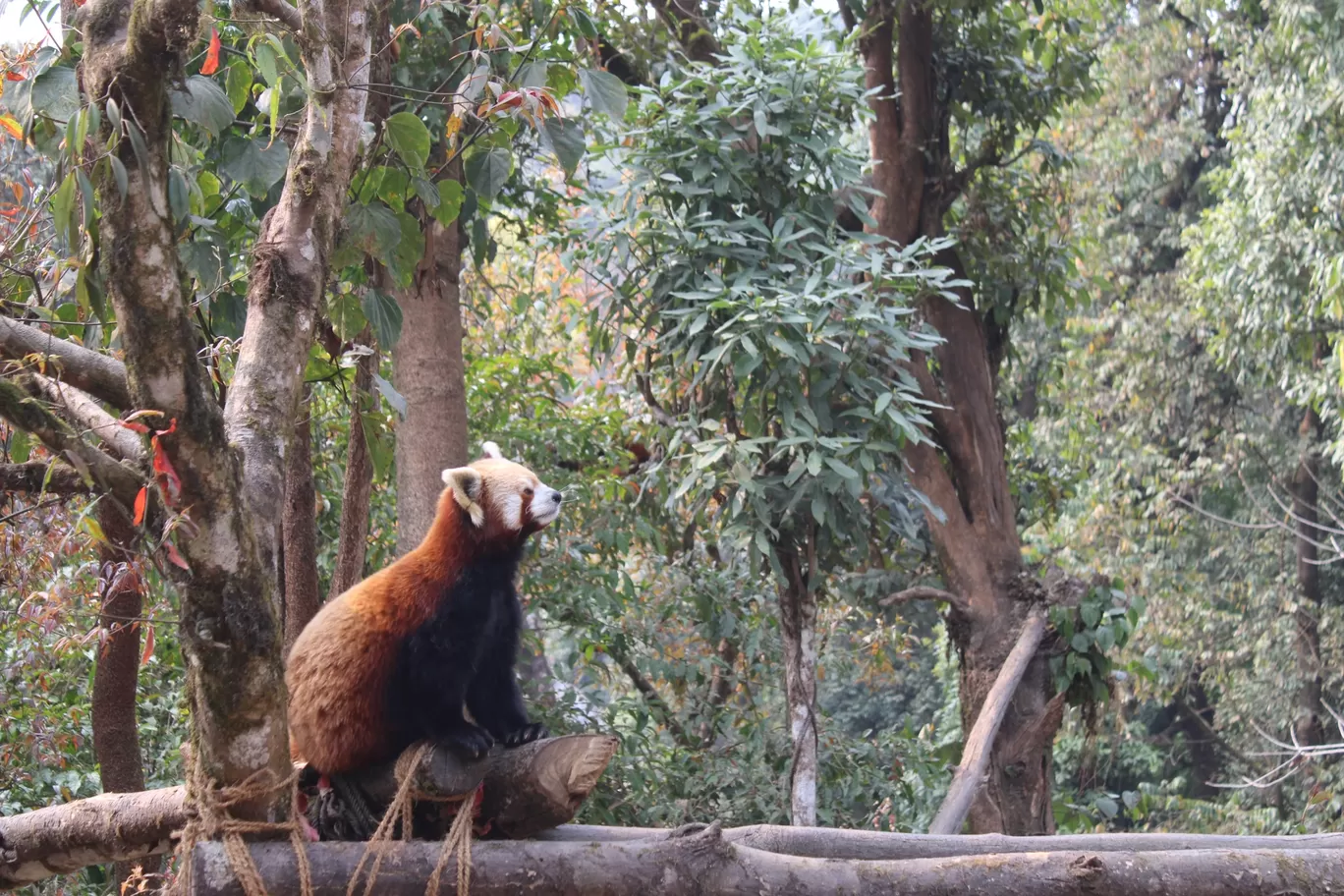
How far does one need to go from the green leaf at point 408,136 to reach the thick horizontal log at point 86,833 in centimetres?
137

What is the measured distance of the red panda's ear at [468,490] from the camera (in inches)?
96.3

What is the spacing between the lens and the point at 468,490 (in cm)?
249

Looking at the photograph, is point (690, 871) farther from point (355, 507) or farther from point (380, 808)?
point (355, 507)

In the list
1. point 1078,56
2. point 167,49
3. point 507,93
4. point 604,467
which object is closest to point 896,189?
point 1078,56

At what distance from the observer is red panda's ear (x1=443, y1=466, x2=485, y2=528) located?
2446mm

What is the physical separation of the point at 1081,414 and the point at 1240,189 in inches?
68.9

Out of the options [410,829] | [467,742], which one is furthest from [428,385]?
[410,829]

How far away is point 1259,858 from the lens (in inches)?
81.6

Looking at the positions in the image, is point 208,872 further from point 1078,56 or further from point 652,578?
point 1078,56

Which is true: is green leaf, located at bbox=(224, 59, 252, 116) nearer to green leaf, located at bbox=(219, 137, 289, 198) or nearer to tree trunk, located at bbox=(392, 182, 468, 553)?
green leaf, located at bbox=(219, 137, 289, 198)

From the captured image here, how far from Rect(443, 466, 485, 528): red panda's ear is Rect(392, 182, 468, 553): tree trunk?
1.15 meters

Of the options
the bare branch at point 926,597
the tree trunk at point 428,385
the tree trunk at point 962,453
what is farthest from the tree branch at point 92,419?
the tree trunk at point 962,453

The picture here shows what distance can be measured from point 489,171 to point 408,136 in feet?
1.08

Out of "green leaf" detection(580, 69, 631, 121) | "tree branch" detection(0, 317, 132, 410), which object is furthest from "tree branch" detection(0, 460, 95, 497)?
"green leaf" detection(580, 69, 631, 121)
